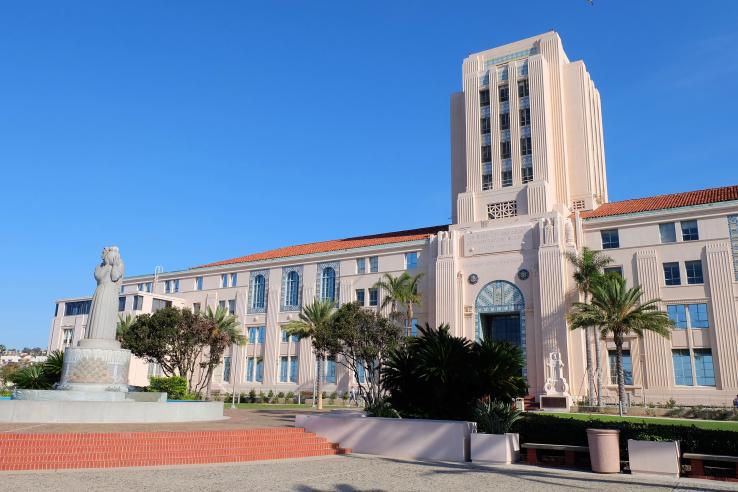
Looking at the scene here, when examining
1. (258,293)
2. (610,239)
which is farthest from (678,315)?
(258,293)

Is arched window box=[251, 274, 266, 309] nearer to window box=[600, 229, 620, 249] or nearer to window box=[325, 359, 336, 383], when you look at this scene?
window box=[325, 359, 336, 383]

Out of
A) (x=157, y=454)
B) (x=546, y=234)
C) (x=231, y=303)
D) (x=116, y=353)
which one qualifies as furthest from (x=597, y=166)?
(x=157, y=454)

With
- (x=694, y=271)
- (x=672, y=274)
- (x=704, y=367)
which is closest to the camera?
(x=704, y=367)

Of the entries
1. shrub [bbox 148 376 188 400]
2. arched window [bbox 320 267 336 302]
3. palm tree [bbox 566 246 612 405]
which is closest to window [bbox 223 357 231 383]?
arched window [bbox 320 267 336 302]

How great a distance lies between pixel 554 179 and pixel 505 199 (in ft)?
15.8

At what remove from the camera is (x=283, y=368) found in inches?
2136

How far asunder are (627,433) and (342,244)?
44.5m

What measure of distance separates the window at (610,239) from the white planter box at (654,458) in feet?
104

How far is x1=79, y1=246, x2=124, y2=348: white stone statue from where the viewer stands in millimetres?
21844

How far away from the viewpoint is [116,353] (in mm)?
21438

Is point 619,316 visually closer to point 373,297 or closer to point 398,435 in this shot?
point 373,297

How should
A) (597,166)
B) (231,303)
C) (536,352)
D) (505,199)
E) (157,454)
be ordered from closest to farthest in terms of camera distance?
(157,454)
(536,352)
(505,199)
(597,166)
(231,303)

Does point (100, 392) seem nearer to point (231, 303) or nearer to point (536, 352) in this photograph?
point (536, 352)

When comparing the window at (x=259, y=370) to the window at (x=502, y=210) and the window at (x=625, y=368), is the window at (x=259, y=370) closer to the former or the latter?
the window at (x=502, y=210)
